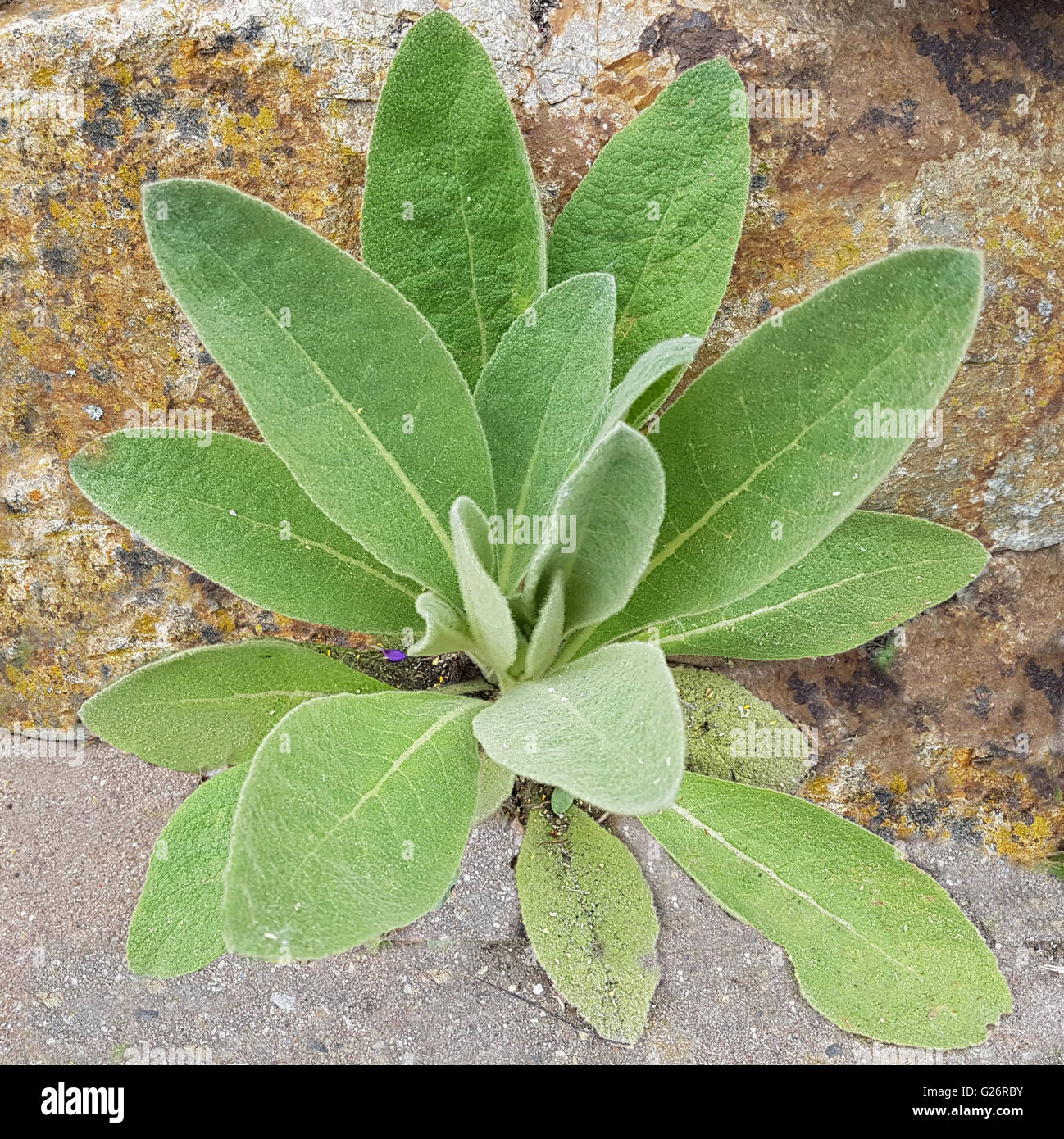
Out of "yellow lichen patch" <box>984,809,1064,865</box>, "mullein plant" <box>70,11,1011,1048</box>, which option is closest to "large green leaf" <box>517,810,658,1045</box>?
"mullein plant" <box>70,11,1011,1048</box>

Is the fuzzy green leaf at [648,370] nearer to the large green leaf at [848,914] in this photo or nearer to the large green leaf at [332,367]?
the large green leaf at [332,367]

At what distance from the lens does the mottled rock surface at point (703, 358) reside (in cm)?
120

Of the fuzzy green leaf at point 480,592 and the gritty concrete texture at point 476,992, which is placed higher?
the fuzzy green leaf at point 480,592


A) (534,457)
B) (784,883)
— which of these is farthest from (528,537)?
(784,883)

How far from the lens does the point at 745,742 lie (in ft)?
4.56

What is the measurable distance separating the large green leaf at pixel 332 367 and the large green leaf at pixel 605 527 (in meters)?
0.16

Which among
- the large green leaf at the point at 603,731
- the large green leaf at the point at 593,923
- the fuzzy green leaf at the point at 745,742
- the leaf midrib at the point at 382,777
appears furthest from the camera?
the fuzzy green leaf at the point at 745,742

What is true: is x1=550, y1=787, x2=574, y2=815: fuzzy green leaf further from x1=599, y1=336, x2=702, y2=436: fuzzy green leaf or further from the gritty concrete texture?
x1=599, y1=336, x2=702, y2=436: fuzzy green leaf

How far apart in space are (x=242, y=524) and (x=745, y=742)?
0.79 meters

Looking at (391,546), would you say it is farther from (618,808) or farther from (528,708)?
(618,808)

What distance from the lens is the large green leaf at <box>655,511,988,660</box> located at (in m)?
1.18

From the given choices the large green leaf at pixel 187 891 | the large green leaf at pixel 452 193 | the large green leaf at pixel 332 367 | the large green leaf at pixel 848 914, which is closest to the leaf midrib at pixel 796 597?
the large green leaf at pixel 848 914

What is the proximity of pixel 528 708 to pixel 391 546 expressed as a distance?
264 mm

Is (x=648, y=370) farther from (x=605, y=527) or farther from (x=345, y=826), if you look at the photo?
(x=345, y=826)
